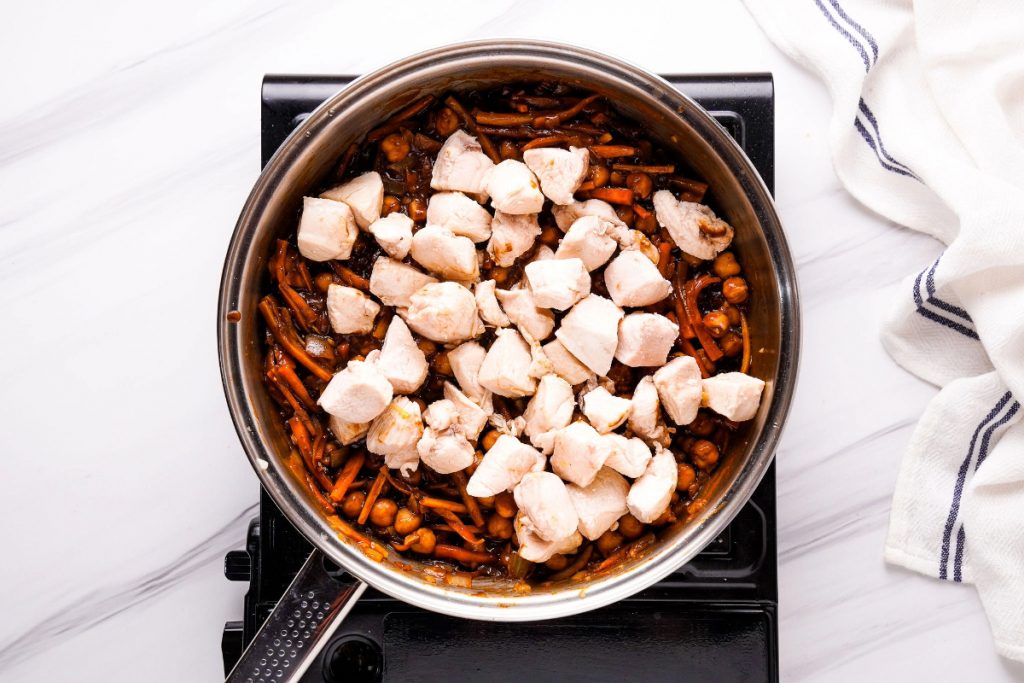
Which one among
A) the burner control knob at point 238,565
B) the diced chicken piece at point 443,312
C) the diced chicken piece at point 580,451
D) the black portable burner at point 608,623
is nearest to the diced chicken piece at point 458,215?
the diced chicken piece at point 443,312

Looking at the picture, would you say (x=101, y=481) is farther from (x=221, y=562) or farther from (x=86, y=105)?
(x=86, y=105)

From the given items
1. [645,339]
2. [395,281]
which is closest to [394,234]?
[395,281]

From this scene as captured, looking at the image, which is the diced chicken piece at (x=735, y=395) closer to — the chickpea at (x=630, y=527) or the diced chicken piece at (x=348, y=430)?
the chickpea at (x=630, y=527)

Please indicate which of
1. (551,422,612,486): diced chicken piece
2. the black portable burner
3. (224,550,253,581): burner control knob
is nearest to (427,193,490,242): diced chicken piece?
the black portable burner

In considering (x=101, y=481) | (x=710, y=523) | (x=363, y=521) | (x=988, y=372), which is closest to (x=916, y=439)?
(x=988, y=372)

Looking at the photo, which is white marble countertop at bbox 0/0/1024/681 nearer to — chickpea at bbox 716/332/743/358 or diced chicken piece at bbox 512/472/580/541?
chickpea at bbox 716/332/743/358

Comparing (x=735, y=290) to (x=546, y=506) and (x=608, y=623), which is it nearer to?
(x=546, y=506)
